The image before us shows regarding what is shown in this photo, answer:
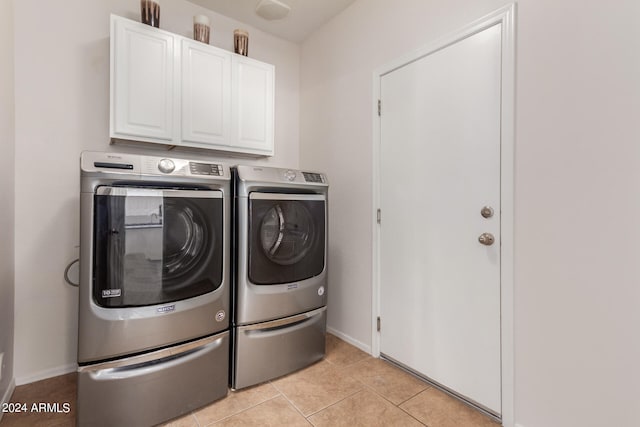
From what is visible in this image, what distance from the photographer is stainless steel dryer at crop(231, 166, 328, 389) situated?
5.65ft

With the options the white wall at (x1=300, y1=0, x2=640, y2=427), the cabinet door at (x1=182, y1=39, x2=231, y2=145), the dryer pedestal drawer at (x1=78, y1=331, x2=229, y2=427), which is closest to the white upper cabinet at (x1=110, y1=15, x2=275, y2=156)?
the cabinet door at (x1=182, y1=39, x2=231, y2=145)

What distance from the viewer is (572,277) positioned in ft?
4.17

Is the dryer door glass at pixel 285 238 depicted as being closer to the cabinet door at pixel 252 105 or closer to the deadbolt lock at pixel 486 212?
the cabinet door at pixel 252 105

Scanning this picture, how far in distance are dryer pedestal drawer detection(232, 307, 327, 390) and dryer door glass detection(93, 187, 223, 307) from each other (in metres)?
0.41

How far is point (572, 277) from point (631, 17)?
103 cm

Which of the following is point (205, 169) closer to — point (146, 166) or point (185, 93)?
point (146, 166)

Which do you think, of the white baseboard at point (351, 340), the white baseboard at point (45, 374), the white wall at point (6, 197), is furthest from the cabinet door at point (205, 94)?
the white baseboard at point (351, 340)

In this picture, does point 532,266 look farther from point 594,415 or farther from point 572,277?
point 594,415

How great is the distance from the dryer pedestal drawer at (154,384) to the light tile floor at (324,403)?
10 cm

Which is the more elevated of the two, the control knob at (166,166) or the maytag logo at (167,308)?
the control knob at (166,166)

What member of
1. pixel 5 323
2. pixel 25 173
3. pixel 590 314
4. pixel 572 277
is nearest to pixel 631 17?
pixel 572 277

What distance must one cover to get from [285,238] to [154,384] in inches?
39.0

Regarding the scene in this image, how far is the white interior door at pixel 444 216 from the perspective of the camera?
1.54m

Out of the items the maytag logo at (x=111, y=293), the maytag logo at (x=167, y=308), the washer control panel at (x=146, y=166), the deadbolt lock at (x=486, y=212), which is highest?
the washer control panel at (x=146, y=166)
